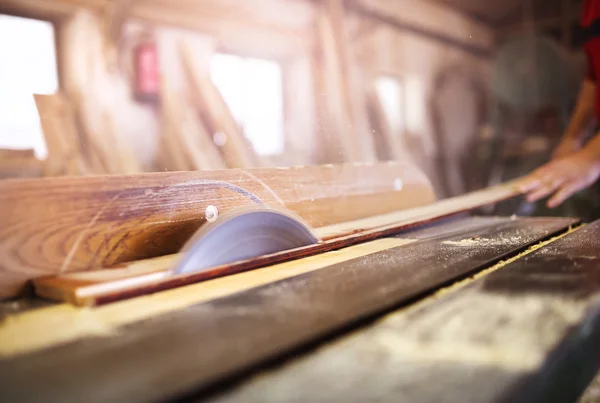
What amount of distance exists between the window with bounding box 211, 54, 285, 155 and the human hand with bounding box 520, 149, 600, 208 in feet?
5.74

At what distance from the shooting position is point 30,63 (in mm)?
2338

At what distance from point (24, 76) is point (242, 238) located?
182cm

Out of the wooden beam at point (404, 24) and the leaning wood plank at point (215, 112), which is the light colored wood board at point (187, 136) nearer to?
the leaning wood plank at point (215, 112)

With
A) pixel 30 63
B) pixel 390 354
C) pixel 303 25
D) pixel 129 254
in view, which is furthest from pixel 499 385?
pixel 303 25

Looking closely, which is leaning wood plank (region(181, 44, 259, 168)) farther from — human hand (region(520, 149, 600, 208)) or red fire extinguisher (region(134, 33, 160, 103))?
human hand (region(520, 149, 600, 208))

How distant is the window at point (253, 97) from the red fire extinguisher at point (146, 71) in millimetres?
403

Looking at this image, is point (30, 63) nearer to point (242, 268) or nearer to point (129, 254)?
point (129, 254)

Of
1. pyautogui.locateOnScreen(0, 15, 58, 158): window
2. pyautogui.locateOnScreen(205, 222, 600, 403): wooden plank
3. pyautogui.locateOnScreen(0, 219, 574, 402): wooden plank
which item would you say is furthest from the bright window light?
pyautogui.locateOnScreen(205, 222, 600, 403): wooden plank

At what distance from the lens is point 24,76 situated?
7.34 ft

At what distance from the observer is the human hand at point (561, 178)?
1897mm

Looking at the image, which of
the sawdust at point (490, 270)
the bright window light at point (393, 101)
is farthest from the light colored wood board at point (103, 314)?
the bright window light at point (393, 101)

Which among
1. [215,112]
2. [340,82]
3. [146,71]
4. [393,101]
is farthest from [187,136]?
[393,101]

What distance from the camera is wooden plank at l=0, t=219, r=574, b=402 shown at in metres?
0.47

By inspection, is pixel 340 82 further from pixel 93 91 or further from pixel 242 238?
pixel 242 238
